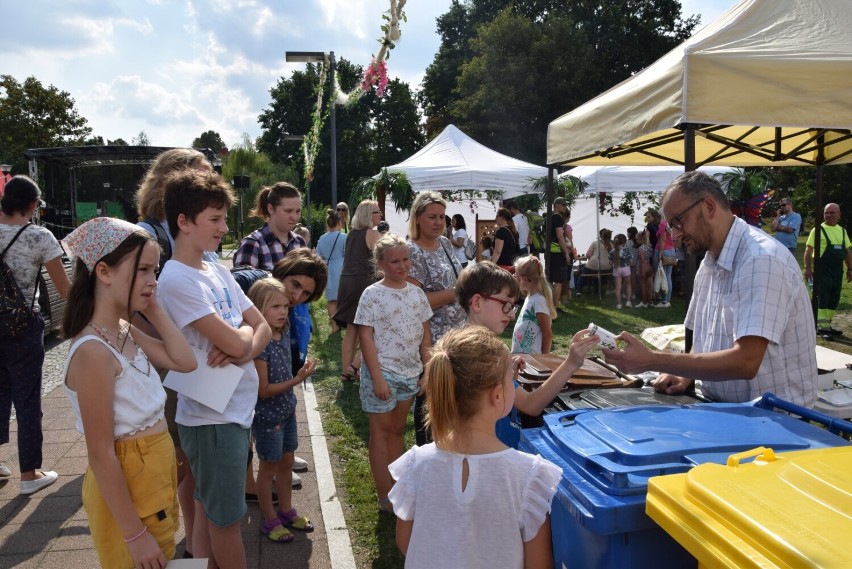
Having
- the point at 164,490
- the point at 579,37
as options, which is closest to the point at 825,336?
the point at 164,490

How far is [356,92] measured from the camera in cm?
859

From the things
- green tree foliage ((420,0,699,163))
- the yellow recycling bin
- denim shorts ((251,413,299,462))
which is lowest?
denim shorts ((251,413,299,462))

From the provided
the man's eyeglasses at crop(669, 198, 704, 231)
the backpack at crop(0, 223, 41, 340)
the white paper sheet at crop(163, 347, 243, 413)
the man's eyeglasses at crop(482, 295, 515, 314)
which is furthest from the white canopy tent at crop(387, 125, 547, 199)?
the white paper sheet at crop(163, 347, 243, 413)

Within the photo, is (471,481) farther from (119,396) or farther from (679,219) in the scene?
(679,219)

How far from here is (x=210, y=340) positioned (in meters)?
2.32

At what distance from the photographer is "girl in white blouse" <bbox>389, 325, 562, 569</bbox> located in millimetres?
1718

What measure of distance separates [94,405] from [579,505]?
145 centimetres

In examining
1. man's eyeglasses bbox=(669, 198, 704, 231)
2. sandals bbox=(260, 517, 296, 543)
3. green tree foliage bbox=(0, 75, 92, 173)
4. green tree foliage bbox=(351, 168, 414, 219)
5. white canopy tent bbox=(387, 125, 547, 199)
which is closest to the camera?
man's eyeglasses bbox=(669, 198, 704, 231)

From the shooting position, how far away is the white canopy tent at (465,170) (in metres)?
12.5

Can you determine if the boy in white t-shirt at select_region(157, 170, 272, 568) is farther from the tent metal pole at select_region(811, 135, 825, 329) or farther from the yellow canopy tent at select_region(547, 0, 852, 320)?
the tent metal pole at select_region(811, 135, 825, 329)

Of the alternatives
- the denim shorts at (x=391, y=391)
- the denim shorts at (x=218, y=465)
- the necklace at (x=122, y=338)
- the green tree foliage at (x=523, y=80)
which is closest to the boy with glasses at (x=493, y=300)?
the denim shorts at (x=391, y=391)

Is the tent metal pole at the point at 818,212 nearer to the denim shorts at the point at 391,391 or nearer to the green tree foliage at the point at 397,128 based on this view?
the denim shorts at the point at 391,391

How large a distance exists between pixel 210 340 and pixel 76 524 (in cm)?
213

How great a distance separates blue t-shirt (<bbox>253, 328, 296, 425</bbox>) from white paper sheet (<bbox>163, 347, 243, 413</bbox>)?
2.59 ft
